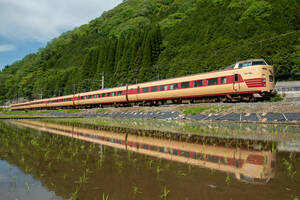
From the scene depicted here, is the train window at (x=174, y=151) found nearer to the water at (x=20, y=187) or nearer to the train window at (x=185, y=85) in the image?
the water at (x=20, y=187)

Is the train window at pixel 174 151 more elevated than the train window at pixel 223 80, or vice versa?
the train window at pixel 223 80

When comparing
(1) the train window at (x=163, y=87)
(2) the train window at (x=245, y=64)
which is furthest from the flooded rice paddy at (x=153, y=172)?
(1) the train window at (x=163, y=87)

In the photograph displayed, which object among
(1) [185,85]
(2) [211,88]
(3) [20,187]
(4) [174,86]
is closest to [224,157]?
(3) [20,187]

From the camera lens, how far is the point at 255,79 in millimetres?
16969

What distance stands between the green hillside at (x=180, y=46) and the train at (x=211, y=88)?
24.7 m

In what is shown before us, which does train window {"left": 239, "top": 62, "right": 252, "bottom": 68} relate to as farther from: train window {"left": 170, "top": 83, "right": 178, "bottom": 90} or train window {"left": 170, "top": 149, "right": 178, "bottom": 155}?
train window {"left": 170, "top": 149, "right": 178, "bottom": 155}

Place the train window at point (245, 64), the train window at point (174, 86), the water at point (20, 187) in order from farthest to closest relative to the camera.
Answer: the train window at point (174, 86) → the train window at point (245, 64) → the water at point (20, 187)

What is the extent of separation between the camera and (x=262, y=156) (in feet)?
18.7

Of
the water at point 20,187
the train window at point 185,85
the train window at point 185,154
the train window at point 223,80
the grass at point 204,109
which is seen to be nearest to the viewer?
the water at point 20,187

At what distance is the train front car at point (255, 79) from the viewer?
1689 centimetres

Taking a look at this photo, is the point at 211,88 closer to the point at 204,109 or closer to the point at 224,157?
the point at 204,109

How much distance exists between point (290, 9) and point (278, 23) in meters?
7.28

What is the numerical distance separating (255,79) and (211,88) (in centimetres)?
389

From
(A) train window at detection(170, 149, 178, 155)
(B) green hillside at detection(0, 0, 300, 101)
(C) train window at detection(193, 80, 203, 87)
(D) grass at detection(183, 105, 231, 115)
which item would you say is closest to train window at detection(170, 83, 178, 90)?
(C) train window at detection(193, 80, 203, 87)
